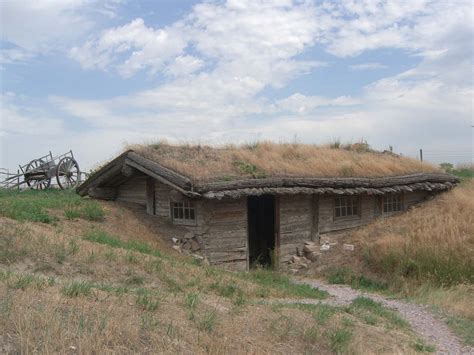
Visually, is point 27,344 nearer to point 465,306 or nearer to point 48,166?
point 465,306

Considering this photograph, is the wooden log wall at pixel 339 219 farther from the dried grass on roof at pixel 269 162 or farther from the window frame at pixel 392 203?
the dried grass on roof at pixel 269 162

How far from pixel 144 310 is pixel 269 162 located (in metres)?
9.62

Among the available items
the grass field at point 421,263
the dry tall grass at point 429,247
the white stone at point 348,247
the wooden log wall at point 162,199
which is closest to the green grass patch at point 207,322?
the grass field at point 421,263

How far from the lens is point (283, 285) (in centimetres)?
1027

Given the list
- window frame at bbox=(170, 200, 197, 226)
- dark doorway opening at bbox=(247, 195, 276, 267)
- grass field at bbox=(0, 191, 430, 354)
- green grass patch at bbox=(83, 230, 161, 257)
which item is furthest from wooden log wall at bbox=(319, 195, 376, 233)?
green grass patch at bbox=(83, 230, 161, 257)

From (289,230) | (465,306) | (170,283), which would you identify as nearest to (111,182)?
(289,230)

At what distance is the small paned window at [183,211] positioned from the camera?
13589 millimetres

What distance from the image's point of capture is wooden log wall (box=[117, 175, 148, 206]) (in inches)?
584

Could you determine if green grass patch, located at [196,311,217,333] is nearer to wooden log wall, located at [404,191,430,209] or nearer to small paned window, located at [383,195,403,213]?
small paned window, located at [383,195,403,213]

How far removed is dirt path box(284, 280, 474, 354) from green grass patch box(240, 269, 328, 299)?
33 cm

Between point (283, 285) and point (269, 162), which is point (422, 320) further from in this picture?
point (269, 162)

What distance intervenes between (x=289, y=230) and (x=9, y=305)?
1044 cm

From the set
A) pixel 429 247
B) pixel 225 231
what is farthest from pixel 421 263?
pixel 225 231

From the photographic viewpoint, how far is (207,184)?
12.5m
